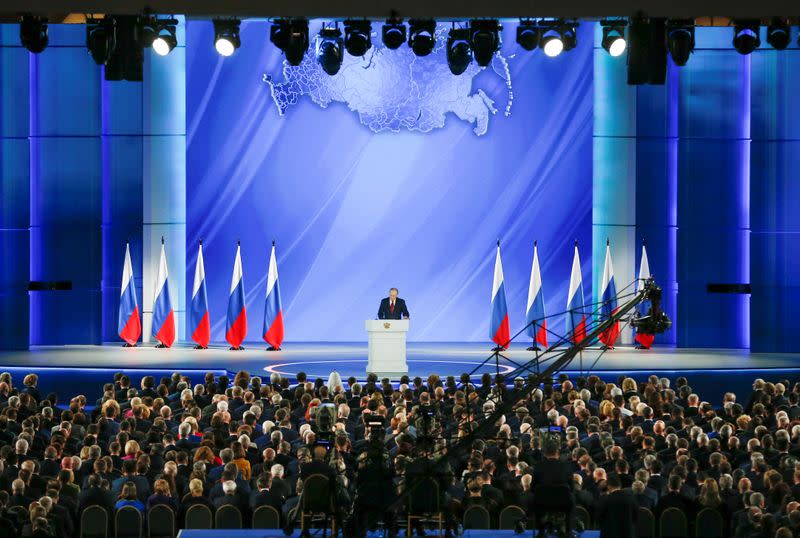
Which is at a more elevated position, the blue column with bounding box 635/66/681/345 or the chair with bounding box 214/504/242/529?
the blue column with bounding box 635/66/681/345

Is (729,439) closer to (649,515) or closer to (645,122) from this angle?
(649,515)

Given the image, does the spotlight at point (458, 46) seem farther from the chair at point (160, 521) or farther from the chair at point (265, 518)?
the chair at point (160, 521)

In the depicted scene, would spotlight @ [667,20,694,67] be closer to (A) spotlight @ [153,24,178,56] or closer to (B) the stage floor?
(B) the stage floor

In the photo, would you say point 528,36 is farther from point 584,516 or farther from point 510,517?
point 510,517

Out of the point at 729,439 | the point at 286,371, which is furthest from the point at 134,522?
the point at 286,371

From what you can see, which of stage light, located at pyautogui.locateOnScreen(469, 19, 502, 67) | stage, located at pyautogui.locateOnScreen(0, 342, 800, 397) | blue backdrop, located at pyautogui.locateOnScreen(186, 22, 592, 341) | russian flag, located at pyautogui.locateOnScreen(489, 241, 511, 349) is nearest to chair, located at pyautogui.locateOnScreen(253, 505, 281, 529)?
stage light, located at pyautogui.locateOnScreen(469, 19, 502, 67)

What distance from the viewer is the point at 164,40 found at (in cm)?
1567

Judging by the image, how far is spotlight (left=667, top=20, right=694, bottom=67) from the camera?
50.1ft

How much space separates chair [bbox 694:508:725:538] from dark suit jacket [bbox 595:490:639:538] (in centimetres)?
77

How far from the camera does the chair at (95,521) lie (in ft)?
34.1

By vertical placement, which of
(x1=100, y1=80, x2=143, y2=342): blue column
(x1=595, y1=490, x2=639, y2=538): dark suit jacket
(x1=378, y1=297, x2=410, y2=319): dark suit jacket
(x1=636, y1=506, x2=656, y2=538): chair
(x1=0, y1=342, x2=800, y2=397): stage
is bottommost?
(x1=636, y1=506, x2=656, y2=538): chair

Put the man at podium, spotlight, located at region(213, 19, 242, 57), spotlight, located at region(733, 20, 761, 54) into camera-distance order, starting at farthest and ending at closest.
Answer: the man at podium
spotlight, located at region(213, 19, 242, 57)
spotlight, located at region(733, 20, 761, 54)

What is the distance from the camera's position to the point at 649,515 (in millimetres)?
10695

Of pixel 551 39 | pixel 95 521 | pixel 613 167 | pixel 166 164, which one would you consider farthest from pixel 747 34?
pixel 166 164
